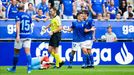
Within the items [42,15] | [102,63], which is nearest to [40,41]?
[42,15]

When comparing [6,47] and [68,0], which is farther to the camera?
[68,0]

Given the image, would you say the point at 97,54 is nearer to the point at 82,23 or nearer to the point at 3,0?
the point at 82,23

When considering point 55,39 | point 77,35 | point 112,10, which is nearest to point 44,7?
point 112,10

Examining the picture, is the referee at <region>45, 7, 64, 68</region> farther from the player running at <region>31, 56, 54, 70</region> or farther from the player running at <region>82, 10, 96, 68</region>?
the player running at <region>82, 10, 96, 68</region>

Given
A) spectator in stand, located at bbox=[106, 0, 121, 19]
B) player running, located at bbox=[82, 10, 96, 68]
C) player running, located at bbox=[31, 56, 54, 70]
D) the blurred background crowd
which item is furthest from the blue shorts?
spectator in stand, located at bbox=[106, 0, 121, 19]

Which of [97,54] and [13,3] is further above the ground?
[13,3]

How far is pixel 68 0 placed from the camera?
2652 centimetres

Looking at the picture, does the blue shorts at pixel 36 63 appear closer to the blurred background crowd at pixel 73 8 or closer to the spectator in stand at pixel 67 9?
the blurred background crowd at pixel 73 8

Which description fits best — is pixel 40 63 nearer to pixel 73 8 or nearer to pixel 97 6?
pixel 73 8

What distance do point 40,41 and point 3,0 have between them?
9.89ft

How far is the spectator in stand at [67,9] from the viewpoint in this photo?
26125 mm

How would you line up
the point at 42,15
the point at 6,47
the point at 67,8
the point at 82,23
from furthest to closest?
the point at 67,8, the point at 42,15, the point at 6,47, the point at 82,23

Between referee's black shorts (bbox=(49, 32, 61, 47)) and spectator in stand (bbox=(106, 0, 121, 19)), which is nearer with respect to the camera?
referee's black shorts (bbox=(49, 32, 61, 47))

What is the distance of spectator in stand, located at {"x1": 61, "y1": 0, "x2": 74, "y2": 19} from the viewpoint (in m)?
26.1
